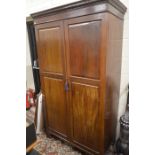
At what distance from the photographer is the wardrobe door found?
5.32ft

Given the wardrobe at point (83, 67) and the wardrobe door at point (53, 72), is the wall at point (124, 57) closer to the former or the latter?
the wardrobe at point (83, 67)

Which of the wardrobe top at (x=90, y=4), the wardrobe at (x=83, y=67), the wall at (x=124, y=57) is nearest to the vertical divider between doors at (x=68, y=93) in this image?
the wardrobe at (x=83, y=67)

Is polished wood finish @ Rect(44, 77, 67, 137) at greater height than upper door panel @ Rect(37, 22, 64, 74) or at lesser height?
lesser

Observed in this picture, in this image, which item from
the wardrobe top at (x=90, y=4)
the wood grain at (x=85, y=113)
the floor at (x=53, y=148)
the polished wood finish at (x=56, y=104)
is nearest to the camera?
the wardrobe top at (x=90, y=4)

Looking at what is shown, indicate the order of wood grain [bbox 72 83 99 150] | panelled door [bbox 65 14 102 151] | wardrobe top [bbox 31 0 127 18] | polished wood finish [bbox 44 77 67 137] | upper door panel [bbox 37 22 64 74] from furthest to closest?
polished wood finish [bbox 44 77 67 137]
upper door panel [bbox 37 22 64 74]
wood grain [bbox 72 83 99 150]
panelled door [bbox 65 14 102 151]
wardrobe top [bbox 31 0 127 18]

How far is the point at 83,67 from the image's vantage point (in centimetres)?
145

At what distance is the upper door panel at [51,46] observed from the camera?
1.58 m

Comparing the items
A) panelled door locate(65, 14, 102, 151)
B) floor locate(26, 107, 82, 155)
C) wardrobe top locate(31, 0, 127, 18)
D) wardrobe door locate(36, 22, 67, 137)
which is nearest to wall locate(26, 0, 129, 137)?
wardrobe top locate(31, 0, 127, 18)

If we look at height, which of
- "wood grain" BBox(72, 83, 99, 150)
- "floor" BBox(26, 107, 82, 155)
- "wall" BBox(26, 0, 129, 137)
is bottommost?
"floor" BBox(26, 107, 82, 155)

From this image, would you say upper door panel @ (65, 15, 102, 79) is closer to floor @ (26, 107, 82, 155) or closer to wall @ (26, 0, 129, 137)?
wall @ (26, 0, 129, 137)

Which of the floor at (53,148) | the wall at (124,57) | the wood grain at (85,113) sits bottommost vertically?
the floor at (53,148)

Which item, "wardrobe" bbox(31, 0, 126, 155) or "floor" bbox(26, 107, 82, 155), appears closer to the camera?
"wardrobe" bbox(31, 0, 126, 155)
